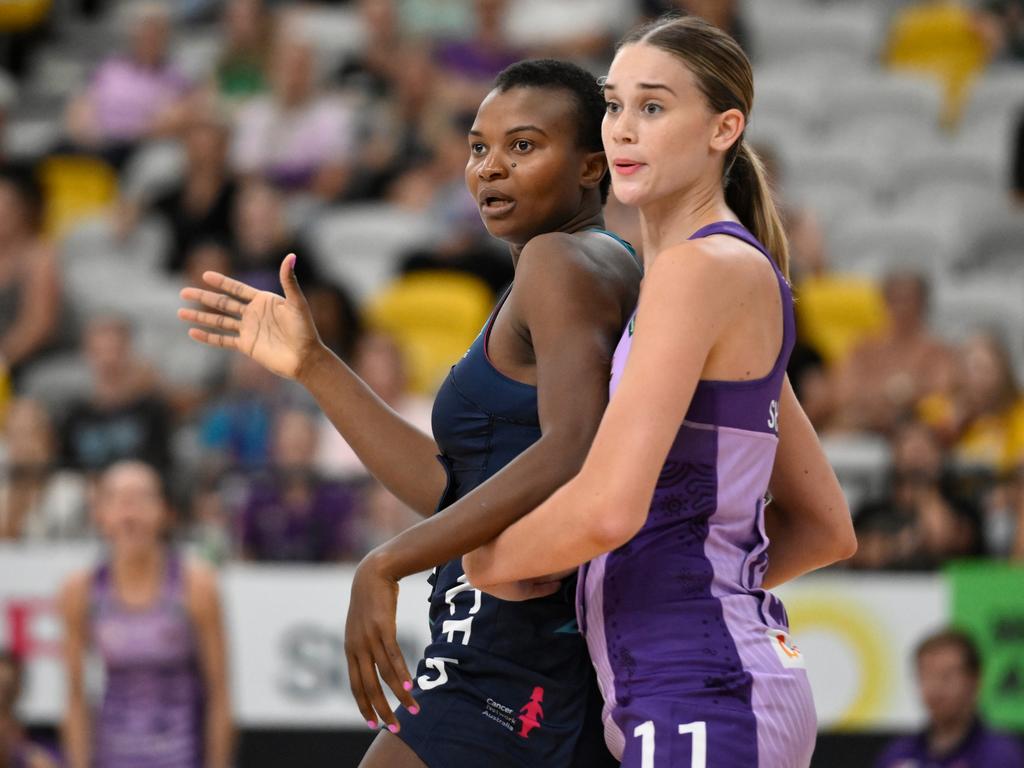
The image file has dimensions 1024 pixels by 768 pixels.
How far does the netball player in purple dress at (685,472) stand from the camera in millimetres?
2680

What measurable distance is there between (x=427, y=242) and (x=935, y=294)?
2.89 meters

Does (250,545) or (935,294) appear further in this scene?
(935,294)

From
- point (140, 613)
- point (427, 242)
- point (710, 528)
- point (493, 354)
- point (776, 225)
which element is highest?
point (427, 242)

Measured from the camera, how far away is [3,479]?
300 inches

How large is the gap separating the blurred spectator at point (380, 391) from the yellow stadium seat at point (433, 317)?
633 mm

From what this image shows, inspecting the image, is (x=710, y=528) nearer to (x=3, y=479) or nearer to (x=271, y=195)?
(x=3, y=479)

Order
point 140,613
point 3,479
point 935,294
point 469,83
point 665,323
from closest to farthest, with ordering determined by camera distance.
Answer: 1. point 665,323
2. point 140,613
3. point 3,479
4. point 935,294
5. point 469,83

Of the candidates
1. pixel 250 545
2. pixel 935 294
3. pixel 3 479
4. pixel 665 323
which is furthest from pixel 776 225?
pixel 935 294

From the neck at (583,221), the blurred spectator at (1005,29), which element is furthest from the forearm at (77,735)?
the blurred spectator at (1005,29)

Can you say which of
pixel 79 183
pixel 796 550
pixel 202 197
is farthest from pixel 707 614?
pixel 79 183

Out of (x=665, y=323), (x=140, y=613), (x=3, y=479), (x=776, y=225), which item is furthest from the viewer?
(x=3, y=479)

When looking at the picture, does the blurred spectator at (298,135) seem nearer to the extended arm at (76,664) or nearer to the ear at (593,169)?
the extended arm at (76,664)

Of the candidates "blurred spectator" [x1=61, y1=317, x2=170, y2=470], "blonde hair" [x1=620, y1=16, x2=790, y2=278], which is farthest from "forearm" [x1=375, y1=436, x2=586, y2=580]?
"blurred spectator" [x1=61, y1=317, x2=170, y2=470]

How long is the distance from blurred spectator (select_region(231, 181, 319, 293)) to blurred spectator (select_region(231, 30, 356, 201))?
0.82 meters
